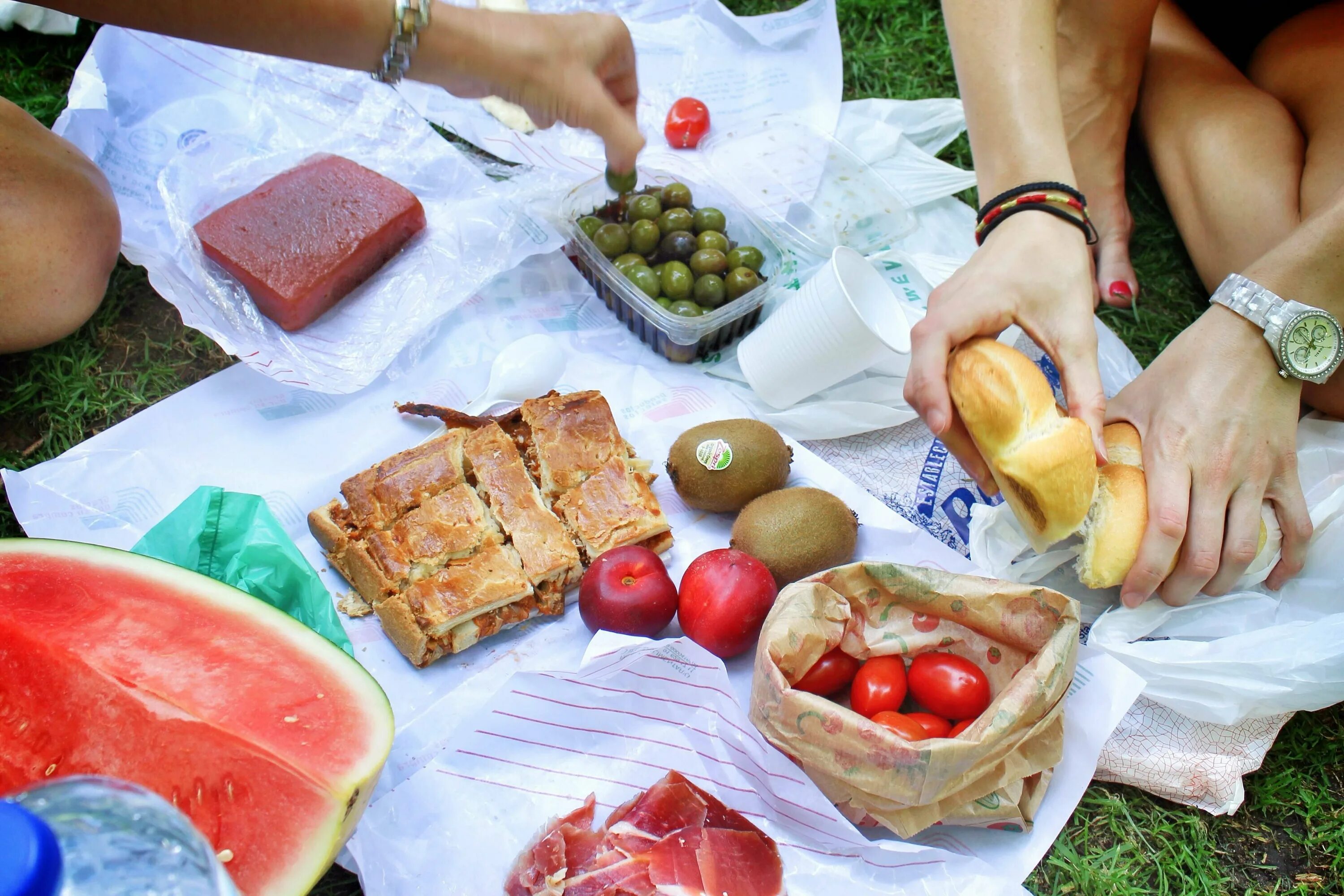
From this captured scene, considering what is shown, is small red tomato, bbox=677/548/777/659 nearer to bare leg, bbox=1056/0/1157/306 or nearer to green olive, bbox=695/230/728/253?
green olive, bbox=695/230/728/253

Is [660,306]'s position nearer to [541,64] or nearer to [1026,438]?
[541,64]

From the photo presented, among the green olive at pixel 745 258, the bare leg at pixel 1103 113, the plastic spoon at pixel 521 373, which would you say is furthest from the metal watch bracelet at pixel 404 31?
the bare leg at pixel 1103 113

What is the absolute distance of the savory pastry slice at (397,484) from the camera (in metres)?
1.66

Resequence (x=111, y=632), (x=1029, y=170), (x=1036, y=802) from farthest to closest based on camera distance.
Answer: (x=1029, y=170) → (x=1036, y=802) → (x=111, y=632)

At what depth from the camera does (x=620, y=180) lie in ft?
5.11

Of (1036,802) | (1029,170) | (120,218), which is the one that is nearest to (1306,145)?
(1029,170)

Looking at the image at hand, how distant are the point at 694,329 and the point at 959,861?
1132mm

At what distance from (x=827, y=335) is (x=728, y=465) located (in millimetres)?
339

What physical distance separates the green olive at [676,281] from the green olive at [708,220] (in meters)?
0.14

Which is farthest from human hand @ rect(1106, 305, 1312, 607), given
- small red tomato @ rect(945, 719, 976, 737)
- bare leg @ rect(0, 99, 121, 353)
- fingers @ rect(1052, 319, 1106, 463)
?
bare leg @ rect(0, 99, 121, 353)

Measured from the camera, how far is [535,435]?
5.82 feet

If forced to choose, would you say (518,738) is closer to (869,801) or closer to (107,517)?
(869,801)

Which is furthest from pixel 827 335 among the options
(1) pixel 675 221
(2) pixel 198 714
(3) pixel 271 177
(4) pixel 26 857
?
(4) pixel 26 857

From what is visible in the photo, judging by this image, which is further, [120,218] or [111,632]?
[120,218]
